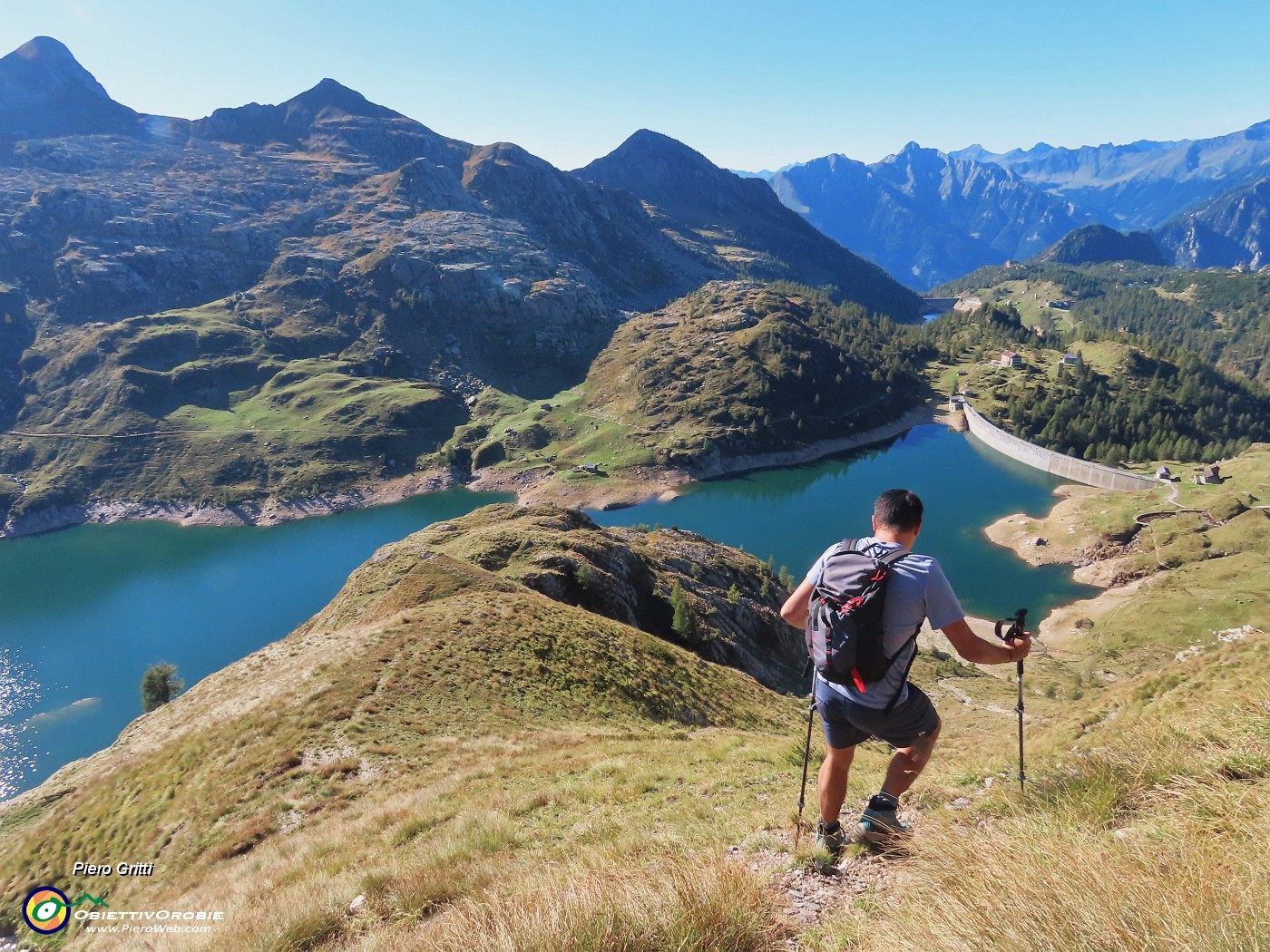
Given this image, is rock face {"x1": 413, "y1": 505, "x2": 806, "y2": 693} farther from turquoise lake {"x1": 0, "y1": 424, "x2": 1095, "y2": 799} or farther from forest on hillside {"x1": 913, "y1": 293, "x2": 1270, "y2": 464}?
forest on hillside {"x1": 913, "y1": 293, "x2": 1270, "y2": 464}

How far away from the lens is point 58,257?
195000mm

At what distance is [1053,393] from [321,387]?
200 metres

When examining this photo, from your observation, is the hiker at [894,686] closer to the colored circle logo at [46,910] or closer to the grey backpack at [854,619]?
the grey backpack at [854,619]

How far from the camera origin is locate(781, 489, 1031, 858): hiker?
208 inches

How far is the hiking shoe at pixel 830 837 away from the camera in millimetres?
6113

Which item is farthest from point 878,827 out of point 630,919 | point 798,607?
point 630,919

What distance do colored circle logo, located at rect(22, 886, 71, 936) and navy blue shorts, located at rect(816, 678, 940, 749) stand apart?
54.6 ft

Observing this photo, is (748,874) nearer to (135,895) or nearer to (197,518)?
(135,895)

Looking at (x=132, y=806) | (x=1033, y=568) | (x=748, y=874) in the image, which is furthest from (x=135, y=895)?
(x=1033, y=568)

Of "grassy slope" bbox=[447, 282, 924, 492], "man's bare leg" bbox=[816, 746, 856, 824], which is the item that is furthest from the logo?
"grassy slope" bbox=[447, 282, 924, 492]

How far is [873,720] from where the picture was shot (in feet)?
18.5

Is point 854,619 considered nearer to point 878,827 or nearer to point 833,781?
point 833,781

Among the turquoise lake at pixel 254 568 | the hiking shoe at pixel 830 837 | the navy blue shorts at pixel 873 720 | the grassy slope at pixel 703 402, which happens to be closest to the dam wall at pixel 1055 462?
the turquoise lake at pixel 254 568

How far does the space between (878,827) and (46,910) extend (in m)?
19.7
